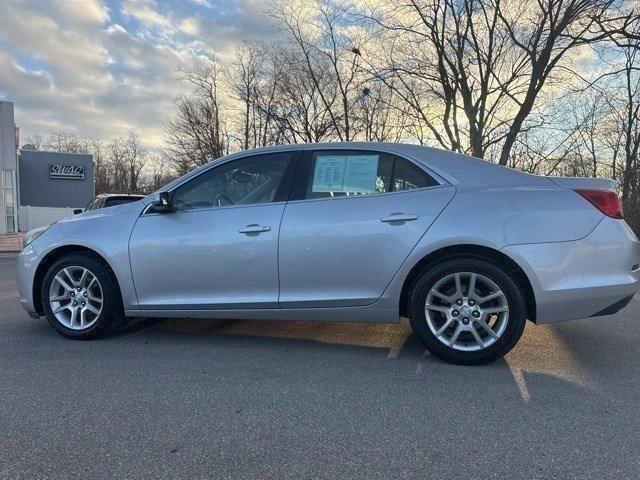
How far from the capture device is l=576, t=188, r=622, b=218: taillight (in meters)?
3.34

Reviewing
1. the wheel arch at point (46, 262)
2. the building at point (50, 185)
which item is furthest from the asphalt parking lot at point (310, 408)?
the building at point (50, 185)

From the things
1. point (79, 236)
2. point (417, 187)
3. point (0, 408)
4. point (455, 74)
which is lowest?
point (0, 408)

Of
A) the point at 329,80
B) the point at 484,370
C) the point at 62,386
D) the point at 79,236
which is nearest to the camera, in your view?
the point at 62,386

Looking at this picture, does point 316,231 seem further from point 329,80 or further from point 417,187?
point 329,80

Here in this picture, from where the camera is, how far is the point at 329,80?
26125 mm

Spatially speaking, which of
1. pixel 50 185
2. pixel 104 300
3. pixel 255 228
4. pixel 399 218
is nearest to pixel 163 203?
pixel 255 228

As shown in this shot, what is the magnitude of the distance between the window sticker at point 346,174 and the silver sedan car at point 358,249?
0.03 feet

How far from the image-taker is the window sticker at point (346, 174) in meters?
3.71

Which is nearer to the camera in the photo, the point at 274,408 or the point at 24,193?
the point at 274,408

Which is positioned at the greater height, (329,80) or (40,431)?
(329,80)

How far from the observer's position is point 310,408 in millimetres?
2797

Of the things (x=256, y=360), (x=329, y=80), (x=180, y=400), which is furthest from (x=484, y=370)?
(x=329, y=80)

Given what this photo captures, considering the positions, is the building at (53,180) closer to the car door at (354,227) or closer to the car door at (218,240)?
the car door at (218,240)

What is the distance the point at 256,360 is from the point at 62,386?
4.26 ft
